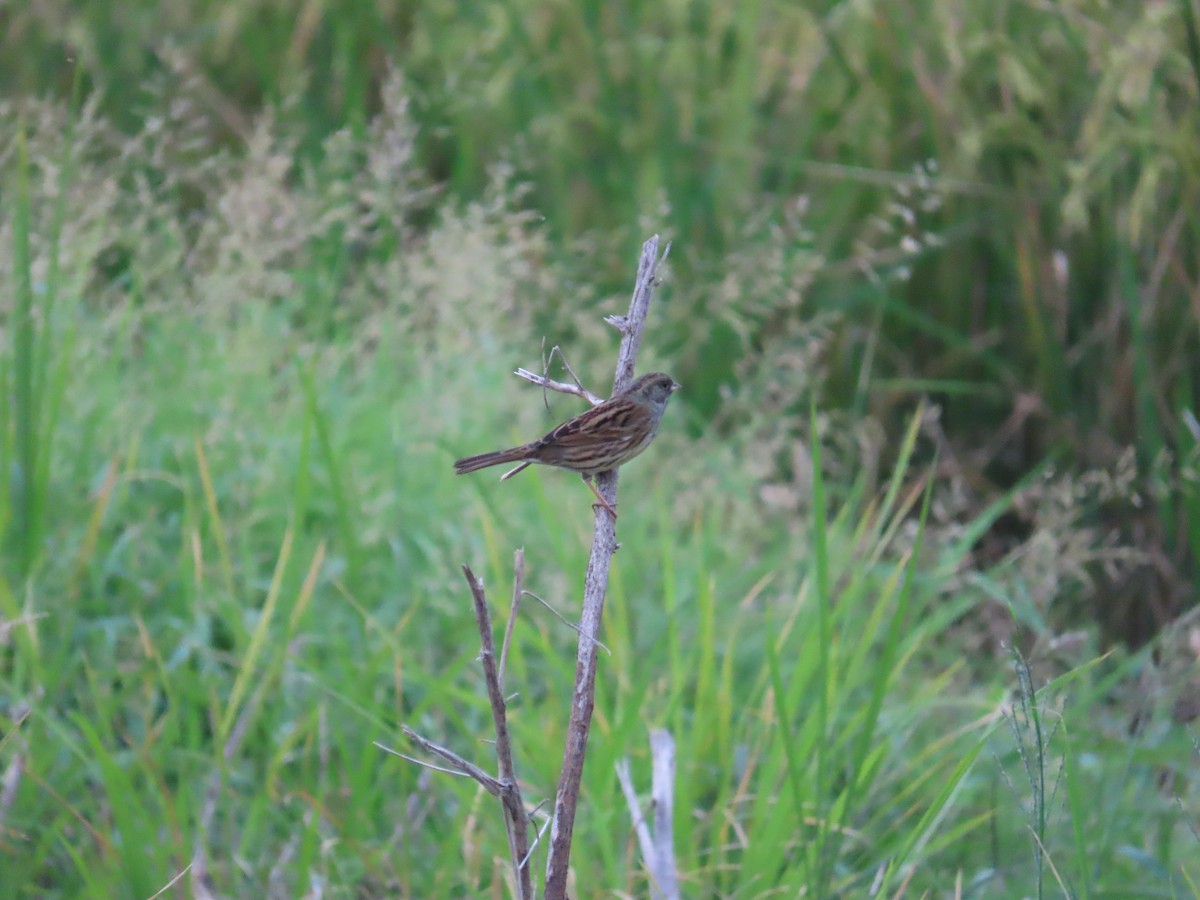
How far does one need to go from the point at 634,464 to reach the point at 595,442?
181 centimetres

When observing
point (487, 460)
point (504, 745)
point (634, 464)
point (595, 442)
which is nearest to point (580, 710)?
point (504, 745)

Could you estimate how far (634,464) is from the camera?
387cm

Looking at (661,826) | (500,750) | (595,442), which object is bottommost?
(661,826)

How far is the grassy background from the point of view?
239 centimetres

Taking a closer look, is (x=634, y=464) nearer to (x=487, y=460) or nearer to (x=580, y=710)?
(x=487, y=460)

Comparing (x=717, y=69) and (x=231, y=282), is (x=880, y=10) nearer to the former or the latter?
(x=717, y=69)

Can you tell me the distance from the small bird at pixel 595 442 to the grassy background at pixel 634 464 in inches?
12.2

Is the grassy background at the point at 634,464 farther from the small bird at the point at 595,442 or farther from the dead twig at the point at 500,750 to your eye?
the dead twig at the point at 500,750

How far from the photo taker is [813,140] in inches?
193

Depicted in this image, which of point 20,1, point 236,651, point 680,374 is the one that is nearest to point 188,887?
point 236,651

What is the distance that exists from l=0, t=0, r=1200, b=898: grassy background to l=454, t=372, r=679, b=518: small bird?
310 millimetres

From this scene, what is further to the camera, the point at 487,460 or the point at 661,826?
the point at 661,826

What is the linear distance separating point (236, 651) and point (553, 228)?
8.97 ft

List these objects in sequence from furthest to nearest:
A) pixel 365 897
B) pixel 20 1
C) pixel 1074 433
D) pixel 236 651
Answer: pixel 20 1
pixel 1074 433
pixel 236 651
pixel 365 897
